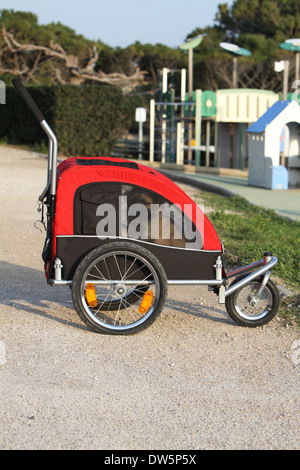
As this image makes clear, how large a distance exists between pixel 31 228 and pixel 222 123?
1554 centimetres

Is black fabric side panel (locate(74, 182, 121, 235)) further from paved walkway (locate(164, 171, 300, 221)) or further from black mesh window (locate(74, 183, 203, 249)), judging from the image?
paved walkway (locate(164, 171, 300, 221))

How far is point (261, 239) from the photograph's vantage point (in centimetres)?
852

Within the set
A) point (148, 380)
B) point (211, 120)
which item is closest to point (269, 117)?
point (211, 120)

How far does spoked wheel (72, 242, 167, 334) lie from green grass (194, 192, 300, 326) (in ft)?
4.04

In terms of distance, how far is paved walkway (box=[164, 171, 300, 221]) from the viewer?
39.8 feet

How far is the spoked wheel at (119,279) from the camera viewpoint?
5.09 m

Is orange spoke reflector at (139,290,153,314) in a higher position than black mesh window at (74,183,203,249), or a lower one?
lower

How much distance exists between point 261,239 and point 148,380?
14.6 feet

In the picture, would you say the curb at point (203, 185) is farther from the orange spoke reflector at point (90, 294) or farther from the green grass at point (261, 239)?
the orange spoke reflector at point (90, 294)

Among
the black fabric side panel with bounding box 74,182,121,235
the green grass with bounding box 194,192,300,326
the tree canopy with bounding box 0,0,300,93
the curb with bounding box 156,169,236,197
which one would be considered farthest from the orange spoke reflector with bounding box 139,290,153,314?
the tree canopy with bounding box 0,0,300,93

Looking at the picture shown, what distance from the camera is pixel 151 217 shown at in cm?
532

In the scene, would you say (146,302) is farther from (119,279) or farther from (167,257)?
(167,257)

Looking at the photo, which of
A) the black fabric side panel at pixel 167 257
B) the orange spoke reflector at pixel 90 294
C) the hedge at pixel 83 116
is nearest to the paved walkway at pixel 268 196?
the black fabric side panel at pixel 167 257
